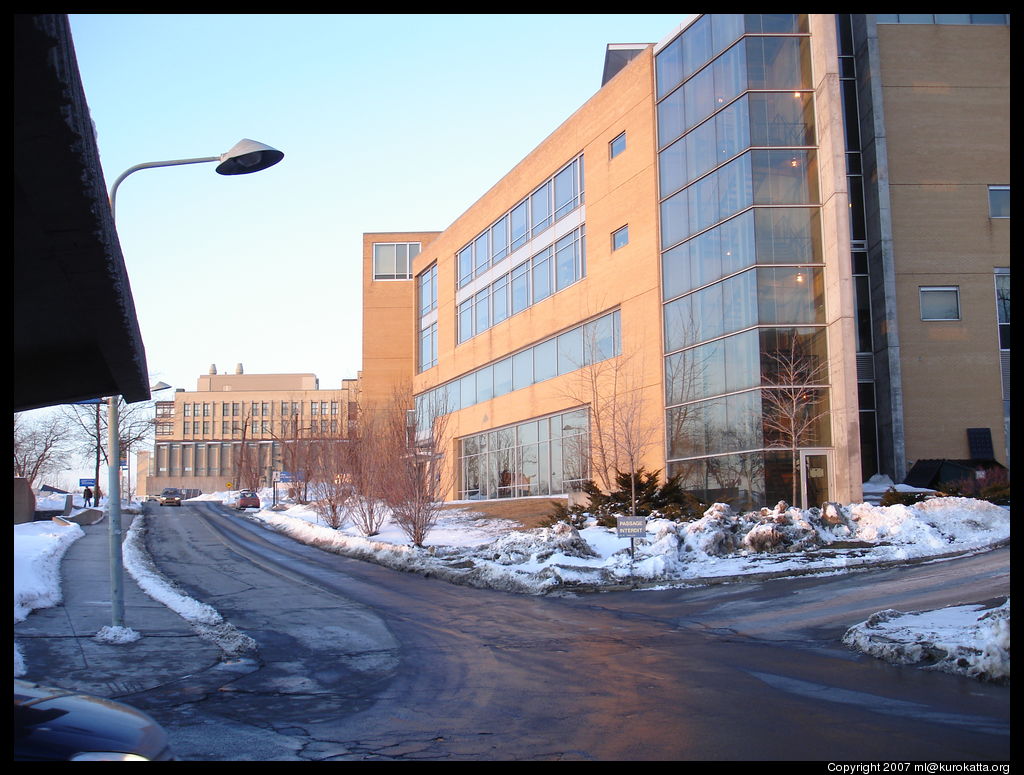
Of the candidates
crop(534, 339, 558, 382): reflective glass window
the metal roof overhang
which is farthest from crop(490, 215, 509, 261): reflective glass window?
the metal roof overhang

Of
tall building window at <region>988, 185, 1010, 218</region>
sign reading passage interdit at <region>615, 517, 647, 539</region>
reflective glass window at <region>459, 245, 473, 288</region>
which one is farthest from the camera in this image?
reflective glass window at <region>459, 245, 473, 288</region>

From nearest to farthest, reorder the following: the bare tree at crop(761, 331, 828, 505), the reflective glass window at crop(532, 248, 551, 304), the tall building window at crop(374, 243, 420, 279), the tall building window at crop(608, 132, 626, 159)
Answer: the bare tree at crop(761, 331, 828, 505) < the tall building window at crop(608, 132, 626, 159) < the reflective glass window at crop(532, 248, 551, 304) < the tall building window at crop(374, 243, 420, 279)

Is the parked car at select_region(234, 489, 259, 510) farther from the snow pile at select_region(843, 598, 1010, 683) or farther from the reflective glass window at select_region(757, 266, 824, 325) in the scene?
the snow pile at select_region(843, 598, 1010, 683)

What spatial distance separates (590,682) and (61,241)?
6833mm

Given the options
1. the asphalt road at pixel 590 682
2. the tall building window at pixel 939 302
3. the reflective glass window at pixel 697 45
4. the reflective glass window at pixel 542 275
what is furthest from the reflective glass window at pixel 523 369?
the asphalt road at pixel 590 682

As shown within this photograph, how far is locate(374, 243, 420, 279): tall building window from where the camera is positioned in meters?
69.8

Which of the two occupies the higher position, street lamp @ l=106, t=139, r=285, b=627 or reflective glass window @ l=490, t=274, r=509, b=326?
reflective glass window @ l=490, t=274, r=509, b=326

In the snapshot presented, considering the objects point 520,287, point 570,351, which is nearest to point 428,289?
point 520,287

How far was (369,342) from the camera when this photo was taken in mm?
69438

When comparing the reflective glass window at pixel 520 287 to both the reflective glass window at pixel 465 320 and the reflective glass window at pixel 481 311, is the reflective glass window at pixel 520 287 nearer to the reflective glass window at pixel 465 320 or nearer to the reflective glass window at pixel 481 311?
the reflective glass window at pixel 481 311

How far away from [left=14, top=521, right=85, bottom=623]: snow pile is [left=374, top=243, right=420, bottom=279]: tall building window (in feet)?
122

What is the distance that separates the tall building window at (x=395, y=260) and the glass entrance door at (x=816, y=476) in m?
46.3

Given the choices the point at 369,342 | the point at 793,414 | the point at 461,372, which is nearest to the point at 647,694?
the point at 793,414

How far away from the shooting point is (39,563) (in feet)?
71.1
